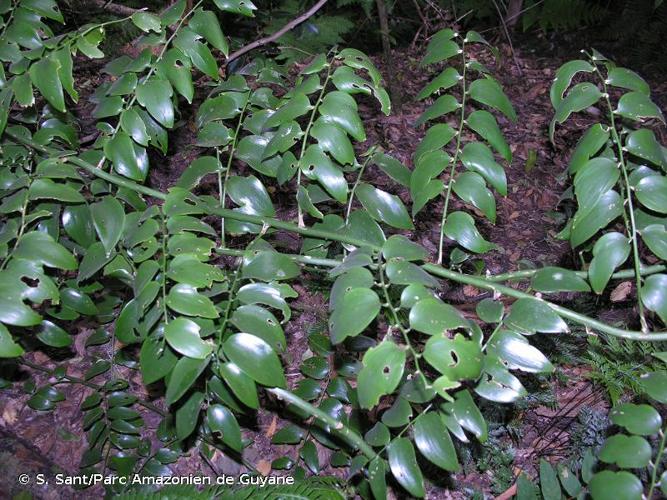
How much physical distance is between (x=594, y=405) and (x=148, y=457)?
1586 mm

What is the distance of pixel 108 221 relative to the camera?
51.1 inches

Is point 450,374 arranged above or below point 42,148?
below

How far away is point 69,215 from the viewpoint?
1.41 m

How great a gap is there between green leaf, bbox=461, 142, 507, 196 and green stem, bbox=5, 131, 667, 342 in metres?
0.22

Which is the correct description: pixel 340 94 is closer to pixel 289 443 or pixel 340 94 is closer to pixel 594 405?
pixel 289 443

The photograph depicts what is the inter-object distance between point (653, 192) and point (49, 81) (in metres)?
1.34

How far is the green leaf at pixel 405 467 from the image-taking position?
3.45ft

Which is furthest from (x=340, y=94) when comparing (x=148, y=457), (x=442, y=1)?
(x=442, y=1)

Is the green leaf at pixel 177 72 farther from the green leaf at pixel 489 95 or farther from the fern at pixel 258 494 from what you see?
the fern at pixel 258 494

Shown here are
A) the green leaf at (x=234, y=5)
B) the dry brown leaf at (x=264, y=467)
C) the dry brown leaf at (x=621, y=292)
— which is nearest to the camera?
the green leaf at (x=234, y=5)

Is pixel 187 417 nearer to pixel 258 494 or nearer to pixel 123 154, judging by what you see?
pixel 258 494

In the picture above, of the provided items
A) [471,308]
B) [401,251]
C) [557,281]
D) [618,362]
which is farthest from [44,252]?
[618,362]

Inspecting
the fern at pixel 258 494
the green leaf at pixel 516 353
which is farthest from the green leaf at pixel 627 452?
the fern at pixel 258 494

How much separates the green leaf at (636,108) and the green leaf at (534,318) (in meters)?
0.44
